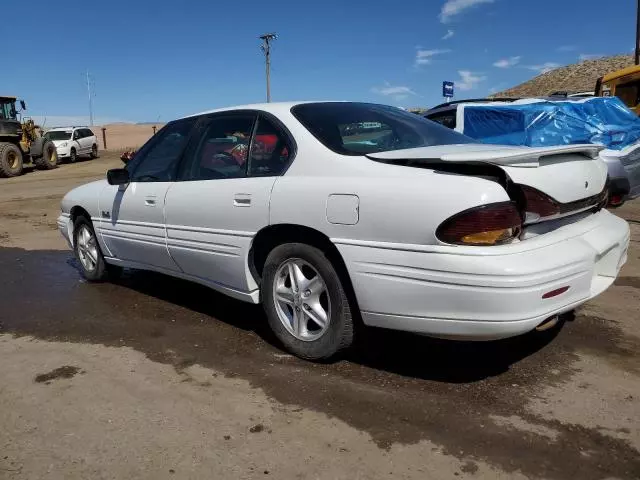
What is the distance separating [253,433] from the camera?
266 cm

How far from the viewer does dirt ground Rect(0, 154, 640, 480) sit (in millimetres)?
2414

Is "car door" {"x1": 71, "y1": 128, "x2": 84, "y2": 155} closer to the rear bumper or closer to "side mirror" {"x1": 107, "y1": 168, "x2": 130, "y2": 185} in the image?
"side mirror" {"x1": 107, "y1": 168, "x2": 130, "y2": 185}

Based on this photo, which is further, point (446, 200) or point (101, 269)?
point (101, 269)

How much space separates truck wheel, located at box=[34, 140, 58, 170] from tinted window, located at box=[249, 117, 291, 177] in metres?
23.5

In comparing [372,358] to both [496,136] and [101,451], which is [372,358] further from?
[496,136]

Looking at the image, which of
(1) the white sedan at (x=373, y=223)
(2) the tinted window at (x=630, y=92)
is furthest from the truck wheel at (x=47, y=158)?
(1) the white sedan at (x=373, y=223)

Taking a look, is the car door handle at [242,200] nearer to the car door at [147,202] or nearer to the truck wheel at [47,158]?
the car door at [147,202]

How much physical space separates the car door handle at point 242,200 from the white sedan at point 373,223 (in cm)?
1

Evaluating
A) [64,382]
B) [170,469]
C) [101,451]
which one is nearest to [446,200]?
[170,469]

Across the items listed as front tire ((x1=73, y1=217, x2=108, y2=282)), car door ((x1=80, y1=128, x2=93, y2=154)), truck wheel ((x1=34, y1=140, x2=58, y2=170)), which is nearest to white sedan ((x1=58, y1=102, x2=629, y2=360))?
front tire ((x1=73, y1=217, x2=108, y2=282))

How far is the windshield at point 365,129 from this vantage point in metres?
3.36

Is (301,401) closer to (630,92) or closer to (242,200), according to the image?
(242,200)

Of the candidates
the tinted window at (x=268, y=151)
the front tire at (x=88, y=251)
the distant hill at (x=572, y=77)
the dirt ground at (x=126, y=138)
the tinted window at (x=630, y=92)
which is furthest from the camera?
the dirt ground at (x=126, y=138)

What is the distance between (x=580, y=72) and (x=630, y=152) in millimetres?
42768
